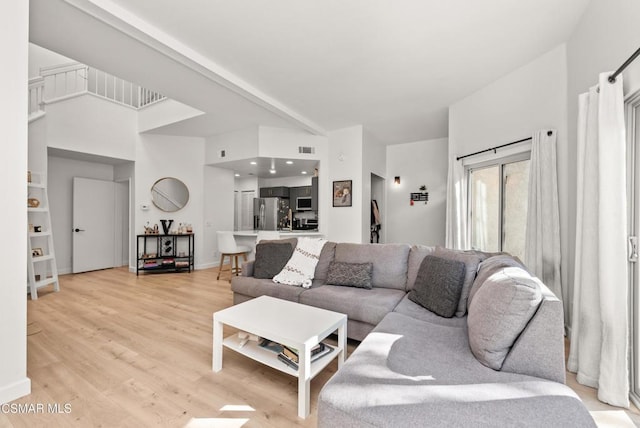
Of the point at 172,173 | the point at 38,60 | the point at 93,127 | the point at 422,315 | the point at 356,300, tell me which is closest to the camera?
the point at 422,315

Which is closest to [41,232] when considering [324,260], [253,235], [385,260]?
[253,235]

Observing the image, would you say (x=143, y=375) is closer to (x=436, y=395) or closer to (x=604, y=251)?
(x=436, y=395)

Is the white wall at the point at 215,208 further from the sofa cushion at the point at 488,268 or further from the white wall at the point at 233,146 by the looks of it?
the sofa cushion at the point at 488,268

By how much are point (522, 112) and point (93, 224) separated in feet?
24.2

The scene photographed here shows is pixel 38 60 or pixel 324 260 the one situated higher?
pixel 38 60

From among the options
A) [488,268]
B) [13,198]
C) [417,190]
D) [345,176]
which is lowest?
[488,268]

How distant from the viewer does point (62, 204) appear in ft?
17.1

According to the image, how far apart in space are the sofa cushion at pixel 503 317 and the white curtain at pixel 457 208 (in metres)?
2.61

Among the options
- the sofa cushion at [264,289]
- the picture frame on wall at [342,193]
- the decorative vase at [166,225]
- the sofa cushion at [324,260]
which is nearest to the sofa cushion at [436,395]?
the sofa cushion at [264,289]

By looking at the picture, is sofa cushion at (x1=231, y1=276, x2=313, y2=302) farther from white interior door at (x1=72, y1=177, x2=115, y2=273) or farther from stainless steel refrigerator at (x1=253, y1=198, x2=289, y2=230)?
white interior door at (x1=72, y1=177, x2=115, y2=273)

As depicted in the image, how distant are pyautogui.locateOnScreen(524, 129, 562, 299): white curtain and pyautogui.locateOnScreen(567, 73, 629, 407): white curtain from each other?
0.73 metres


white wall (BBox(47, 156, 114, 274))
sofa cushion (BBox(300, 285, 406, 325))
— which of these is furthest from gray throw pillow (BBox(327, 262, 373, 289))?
white wall (BBox(47, 156, 114, 274))

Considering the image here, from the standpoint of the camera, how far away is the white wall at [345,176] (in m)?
5.03

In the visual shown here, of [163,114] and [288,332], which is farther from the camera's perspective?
[163,114]
